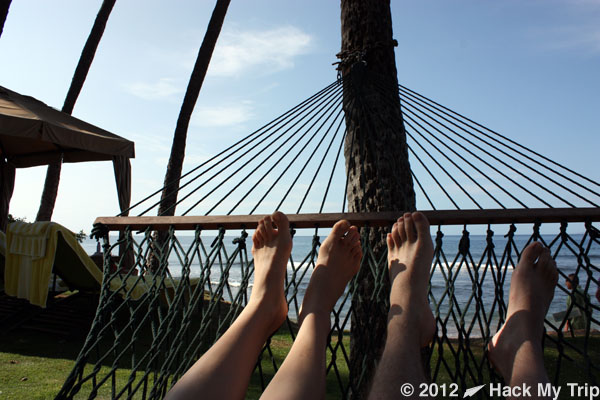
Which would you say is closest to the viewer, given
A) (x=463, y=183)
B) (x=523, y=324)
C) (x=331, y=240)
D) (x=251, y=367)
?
(x=251, y=367)

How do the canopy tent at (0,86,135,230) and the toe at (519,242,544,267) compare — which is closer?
the toe at (519,242,544,267)

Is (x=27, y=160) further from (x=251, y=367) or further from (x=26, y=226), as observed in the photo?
(x=251, y=367)

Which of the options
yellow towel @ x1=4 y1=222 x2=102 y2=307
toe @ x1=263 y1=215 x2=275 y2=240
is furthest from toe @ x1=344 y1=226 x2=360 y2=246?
yellow towel @ x1=4 y1=222 x2=102 y2=307

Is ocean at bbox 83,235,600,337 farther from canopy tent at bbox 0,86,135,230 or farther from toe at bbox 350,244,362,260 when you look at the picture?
canopy tent at bbox 0,86,135,230

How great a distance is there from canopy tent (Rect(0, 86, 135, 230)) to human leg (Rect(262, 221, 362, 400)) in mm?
3786

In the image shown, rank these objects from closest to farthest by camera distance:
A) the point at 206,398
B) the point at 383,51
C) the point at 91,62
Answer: the point at 206,398
the point at 383,51
the point at 91,62

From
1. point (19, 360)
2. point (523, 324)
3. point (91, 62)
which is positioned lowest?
point (19, 360)

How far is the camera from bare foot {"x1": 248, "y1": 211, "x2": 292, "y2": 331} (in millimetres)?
1295

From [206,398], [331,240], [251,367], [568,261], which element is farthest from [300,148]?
[568,261]

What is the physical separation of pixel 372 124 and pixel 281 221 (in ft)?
3.05

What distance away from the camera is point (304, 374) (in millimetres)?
982

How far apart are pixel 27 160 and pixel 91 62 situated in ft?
6.44

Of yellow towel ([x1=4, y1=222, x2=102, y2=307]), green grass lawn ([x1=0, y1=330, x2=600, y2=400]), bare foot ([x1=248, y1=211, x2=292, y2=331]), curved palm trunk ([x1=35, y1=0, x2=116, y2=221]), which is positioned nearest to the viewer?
bare foot ([x1=248, y1=211, x2=292, y2=331])

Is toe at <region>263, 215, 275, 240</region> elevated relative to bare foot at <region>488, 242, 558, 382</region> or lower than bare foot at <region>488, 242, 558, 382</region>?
elevated
